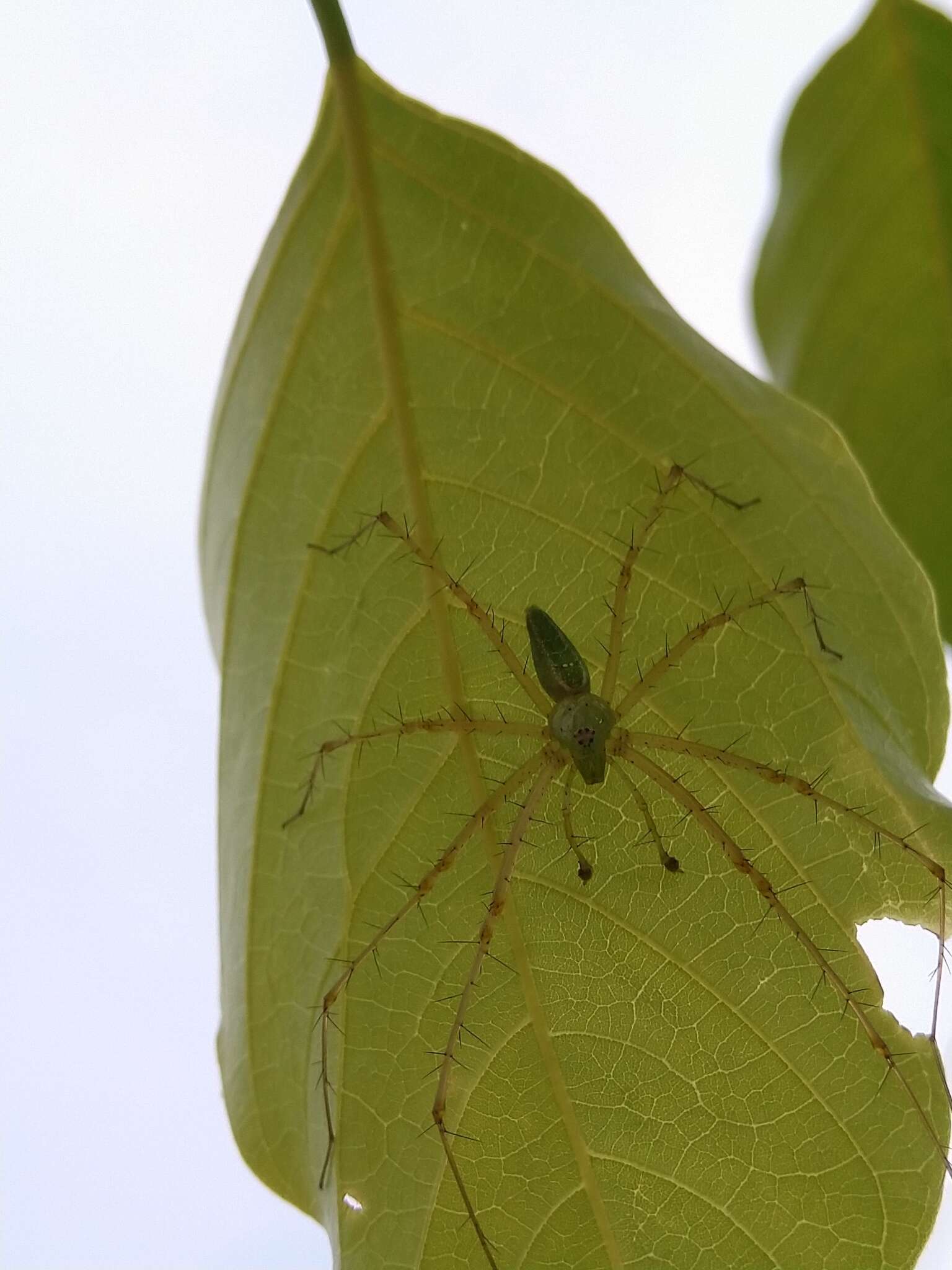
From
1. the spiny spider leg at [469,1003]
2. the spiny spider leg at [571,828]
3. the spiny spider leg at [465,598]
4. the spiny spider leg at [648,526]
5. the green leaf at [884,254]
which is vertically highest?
the green leaf at [884,254]

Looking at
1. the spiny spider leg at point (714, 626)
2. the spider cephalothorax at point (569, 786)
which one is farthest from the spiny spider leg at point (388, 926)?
the spiny spider leg at point (714, 626)

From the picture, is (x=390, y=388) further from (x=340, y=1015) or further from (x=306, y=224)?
(x=340, y=1015)

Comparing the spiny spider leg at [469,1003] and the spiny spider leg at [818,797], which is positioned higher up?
the spiny spider leg at [818,797]

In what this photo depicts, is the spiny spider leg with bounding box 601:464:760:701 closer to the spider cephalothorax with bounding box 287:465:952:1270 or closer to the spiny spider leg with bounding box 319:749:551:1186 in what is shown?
the spider cephalothorax with bounding box 287:465:952:1270

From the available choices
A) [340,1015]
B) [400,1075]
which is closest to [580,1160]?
[400,1075]

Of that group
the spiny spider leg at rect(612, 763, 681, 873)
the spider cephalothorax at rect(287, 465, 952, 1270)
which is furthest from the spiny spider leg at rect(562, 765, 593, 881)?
the spiny spider leg at rect(612, 763, 681, 873)

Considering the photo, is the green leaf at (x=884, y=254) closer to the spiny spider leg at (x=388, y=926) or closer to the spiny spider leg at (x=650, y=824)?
the spiny spider leg at (x=650, y=824)

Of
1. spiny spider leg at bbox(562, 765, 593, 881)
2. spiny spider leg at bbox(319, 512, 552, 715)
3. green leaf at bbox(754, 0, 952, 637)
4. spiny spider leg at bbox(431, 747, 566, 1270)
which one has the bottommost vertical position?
spiny spider leg at bbox(431, 747, 566, 1270)

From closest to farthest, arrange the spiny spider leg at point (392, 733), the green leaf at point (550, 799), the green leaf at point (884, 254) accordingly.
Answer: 1. the green leaf at point (550, 799)
2. the spiny spider leg at point (392, 733)
3. the green leaf at point (884, 254)
